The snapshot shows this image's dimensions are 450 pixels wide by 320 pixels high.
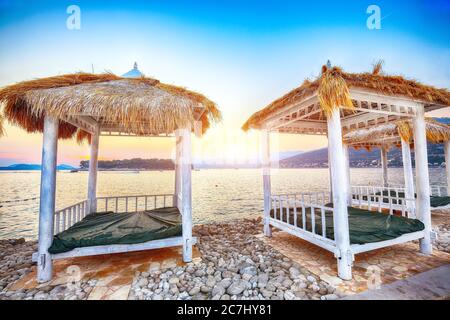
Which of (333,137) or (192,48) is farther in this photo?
(192,48)

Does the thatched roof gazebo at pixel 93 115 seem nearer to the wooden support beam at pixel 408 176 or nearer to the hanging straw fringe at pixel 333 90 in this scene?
the hanging straw fringe at pixel 333 90

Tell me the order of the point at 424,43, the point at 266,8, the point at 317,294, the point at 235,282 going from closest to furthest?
the point at 317,294 < the point at 235,282 < the point at 266,8 < the point at 424,43

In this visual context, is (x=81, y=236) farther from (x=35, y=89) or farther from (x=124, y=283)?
(x=35, y=89)

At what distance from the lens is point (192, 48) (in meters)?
7.41

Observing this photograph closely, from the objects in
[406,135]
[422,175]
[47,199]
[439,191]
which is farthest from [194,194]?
[422,175]

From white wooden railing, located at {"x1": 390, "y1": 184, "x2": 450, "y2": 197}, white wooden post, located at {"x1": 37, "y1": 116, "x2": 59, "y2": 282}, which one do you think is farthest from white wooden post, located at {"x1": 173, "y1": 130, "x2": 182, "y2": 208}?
white wooden railing, located at {"x1": 390, "y1": 184, "x2": 450, "y2": 197}

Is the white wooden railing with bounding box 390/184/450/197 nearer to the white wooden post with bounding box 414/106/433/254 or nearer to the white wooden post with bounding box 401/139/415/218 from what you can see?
the white wooden post with bounding box 401/139/415/218

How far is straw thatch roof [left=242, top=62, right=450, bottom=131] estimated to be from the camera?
2.76 meters

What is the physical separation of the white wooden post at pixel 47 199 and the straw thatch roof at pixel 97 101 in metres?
0.36

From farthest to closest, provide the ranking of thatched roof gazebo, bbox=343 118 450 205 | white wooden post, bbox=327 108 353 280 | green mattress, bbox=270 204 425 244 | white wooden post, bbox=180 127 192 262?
thatched roof gazebo, bbox=343 118 450 205 → white wooden post, bbox=180 127 192 262 → green mattress, bbox=270 204 425 244 → white wooden post, bbox=327 108 353 280

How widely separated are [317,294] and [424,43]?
9525 millimetres

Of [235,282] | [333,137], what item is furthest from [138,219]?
[333,137]

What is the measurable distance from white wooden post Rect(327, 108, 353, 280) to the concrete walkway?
43cm

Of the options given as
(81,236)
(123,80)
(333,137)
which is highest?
(123,80)
